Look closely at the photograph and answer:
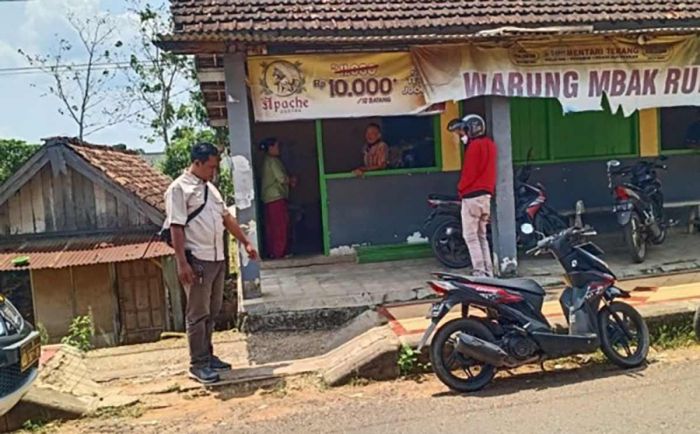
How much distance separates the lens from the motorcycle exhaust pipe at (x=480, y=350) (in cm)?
530

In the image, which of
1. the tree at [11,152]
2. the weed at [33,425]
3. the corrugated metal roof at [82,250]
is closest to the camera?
the weed at [33,425]

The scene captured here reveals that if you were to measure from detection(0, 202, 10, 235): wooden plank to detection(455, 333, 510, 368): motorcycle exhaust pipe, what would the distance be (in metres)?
11.1

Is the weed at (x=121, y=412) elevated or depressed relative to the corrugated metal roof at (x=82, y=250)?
depressed

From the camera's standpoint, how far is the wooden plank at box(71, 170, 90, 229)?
43.5ft

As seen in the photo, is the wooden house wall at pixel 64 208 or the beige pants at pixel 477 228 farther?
the wooden house wall at pixel 64 208

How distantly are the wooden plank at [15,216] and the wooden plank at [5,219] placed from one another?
0.06 meters

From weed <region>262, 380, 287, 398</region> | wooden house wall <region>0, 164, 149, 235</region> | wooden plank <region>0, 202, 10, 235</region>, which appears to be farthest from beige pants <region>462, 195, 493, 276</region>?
wooden plank <region>0, 202, 10, 235</region>

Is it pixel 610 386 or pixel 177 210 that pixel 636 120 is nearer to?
pixel 610 386

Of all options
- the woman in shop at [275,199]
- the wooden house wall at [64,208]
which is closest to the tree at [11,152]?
the wooden house wall at [64,208]

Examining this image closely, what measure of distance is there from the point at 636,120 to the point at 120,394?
350 inches

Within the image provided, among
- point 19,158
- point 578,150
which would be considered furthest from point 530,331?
point 19,158

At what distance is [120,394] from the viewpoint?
233 inches

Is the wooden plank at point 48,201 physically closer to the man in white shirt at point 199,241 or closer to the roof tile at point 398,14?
the roof tile at point 398,14

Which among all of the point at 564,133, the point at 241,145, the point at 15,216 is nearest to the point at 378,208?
the point at 241,145
